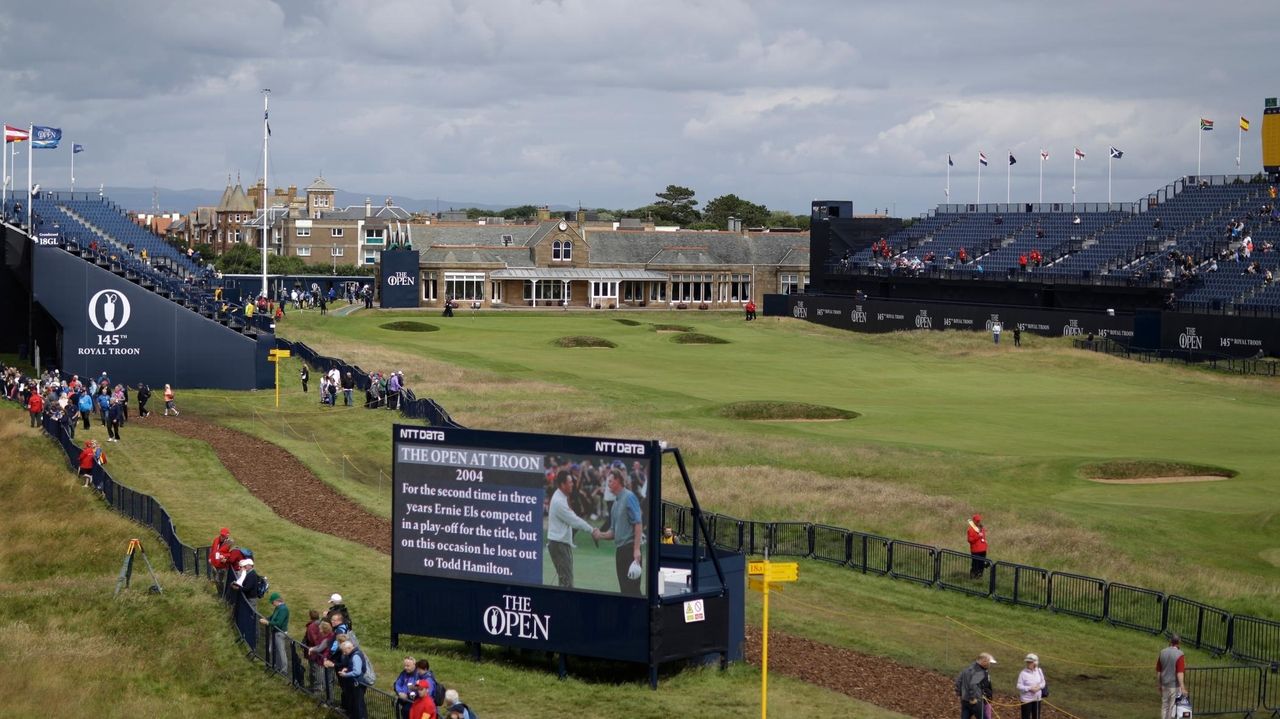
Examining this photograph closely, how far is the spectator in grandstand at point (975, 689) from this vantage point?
1908 cm

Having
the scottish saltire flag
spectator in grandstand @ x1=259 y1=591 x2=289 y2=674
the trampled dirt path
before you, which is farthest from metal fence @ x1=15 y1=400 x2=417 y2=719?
the scottish saltire flag

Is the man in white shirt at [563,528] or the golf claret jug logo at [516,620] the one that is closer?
the man in white shirt at [563,528]

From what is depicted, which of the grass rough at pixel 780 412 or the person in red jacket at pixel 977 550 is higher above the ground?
the grass rough at pixel 780 412

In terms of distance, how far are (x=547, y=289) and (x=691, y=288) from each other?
13124 millimetres

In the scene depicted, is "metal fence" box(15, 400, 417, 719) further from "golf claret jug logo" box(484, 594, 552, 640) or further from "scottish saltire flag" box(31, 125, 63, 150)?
"scottish saltire flag" box(31, 125, 63, 150)

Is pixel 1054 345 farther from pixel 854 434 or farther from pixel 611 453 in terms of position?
pixel 611 453

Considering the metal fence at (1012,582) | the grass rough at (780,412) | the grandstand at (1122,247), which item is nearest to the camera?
the metal fence at (1012,582)

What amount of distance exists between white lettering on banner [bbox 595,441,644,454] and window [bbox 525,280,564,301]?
319ft

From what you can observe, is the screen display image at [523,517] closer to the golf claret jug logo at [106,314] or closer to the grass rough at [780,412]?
the grass rough at [780,412]

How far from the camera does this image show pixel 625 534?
2083 centimetres

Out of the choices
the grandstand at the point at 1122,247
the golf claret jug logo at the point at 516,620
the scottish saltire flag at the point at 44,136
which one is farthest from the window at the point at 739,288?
the golf claret jug logo at the point at 516,620

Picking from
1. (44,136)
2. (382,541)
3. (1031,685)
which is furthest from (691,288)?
(1031,685)

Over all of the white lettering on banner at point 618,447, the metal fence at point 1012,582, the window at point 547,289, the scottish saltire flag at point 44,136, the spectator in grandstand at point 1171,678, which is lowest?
the metal fence at point 1012,582

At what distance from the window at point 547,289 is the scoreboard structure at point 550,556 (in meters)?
95.5
